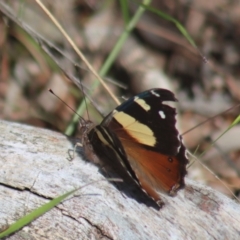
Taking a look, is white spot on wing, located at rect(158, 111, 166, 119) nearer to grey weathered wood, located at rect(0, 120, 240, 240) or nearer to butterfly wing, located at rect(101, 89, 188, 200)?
butterfly wing, located at rect(101, 89, 188, 200)

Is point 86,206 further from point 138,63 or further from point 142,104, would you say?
point 138,63

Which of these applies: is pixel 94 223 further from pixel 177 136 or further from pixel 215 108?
pixel 215 108

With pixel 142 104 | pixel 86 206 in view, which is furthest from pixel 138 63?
pixel 86 206

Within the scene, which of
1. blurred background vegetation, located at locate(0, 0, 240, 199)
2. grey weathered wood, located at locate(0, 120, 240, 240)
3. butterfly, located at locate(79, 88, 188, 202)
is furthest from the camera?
blurred background vegetation, located at locate(0, 0, 240, 199)

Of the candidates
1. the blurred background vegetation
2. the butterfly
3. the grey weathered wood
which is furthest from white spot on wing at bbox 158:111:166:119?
the blurred background vegetation

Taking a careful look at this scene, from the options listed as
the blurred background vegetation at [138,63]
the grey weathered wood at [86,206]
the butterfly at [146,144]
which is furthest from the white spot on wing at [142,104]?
the blurred background vegetation at [138,63]

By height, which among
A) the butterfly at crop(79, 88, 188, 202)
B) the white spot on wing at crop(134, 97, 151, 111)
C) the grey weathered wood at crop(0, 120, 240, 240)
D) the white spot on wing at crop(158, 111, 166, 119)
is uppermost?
the white spot on wing at crop(158, 111, 166, 119)

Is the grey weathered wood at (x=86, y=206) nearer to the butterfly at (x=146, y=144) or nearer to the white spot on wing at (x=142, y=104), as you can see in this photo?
the butterfly at (x=146, y=144)
